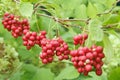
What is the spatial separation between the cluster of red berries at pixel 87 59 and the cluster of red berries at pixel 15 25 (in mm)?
441

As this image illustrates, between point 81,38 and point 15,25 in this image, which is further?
point 15,25

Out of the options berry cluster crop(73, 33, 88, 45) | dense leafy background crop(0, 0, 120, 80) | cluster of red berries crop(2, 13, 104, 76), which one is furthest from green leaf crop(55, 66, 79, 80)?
berry cluster crop(73, 33, 88, 45)

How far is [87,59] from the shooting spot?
134 centimetres

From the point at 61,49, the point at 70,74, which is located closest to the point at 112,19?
the point at 61,49

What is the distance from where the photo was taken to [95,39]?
1398 mm

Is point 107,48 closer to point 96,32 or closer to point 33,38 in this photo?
point 96,32

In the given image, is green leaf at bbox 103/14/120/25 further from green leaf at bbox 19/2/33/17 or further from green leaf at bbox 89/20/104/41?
green leaf at bbox 19/2/33/17

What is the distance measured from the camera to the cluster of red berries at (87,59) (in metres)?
1.34

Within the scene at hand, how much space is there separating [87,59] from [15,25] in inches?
24.5

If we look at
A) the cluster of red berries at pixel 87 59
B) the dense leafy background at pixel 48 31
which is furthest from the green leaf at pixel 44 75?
the cluster of red berries at pixel 87 59

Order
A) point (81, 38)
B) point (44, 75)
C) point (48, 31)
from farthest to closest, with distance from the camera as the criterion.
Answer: point (44, 75)
point (48, 31)
point (81, 38)

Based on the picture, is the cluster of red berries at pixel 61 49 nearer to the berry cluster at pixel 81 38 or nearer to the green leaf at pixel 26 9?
the berry cluster at pixel 81 38

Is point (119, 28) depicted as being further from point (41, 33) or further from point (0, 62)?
point (0, 62)

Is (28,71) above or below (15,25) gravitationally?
below
